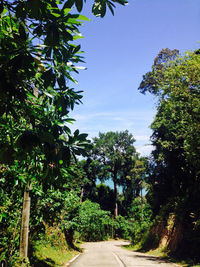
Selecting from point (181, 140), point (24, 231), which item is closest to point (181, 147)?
point (181, 140)

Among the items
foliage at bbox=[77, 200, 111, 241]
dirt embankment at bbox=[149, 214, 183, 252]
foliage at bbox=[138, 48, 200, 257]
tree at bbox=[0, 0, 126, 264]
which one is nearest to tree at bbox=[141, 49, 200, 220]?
foliage at bbox=[138, 48, 200, 257]

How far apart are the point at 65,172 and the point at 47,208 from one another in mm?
6581

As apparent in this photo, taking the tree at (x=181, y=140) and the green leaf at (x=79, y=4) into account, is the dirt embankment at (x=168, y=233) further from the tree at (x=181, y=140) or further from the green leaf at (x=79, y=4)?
the green leaf at (x=79, y=4)

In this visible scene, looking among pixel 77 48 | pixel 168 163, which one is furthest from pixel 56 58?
pixel 168 163

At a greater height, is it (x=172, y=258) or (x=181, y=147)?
(x=181, y=147)

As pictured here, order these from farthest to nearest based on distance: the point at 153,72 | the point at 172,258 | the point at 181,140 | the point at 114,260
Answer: the point at 153,72, the point at 181,140, the point at 172,258, the point at 114,260

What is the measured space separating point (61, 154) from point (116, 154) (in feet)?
158

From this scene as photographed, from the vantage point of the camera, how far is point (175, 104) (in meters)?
16.7

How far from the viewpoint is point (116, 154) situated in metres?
50.0

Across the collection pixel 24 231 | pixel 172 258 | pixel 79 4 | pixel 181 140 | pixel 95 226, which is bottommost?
pixel 95 226

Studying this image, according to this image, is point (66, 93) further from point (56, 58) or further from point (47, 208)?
point (47, 208)

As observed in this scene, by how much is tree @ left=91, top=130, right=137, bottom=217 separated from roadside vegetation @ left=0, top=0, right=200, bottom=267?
2315 mm

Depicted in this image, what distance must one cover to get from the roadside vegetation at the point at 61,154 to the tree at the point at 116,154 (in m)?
2.32

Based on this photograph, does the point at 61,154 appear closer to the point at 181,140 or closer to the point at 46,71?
the point at 46,71
